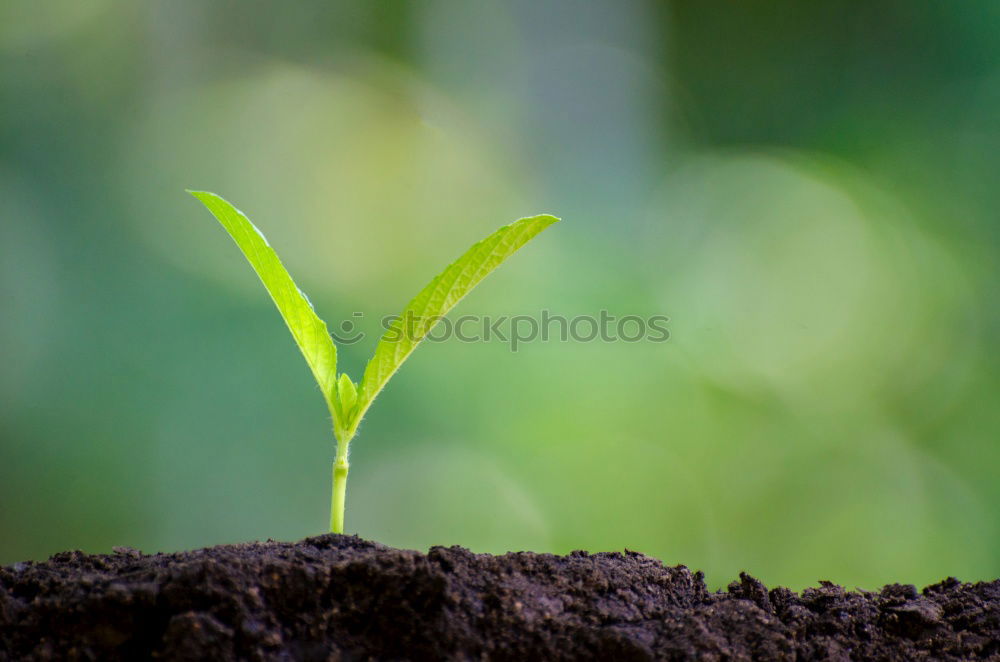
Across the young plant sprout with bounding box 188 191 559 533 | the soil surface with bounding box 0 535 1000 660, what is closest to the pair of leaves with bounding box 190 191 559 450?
the young plant sprout with bounding box 188 191 559 533

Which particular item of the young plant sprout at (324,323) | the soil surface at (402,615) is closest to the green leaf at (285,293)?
the young plant sprout at (324,323)

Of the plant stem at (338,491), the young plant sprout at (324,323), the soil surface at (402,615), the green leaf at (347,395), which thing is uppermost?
the young plant sprout at (324,323)

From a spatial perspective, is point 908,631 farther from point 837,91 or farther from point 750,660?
point 837,91

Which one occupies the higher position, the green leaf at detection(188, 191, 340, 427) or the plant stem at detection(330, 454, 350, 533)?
the green leaf at detection(188, 191, 340, 427)

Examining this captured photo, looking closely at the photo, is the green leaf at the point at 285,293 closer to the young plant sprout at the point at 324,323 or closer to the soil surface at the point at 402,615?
the young plant sprout at the point at 324,323

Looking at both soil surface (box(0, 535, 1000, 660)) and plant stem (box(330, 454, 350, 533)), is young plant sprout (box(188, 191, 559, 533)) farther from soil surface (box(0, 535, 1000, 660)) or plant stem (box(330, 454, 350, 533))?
soil surface (box(0, 535, 1000, 660))

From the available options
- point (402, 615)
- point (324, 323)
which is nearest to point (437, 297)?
point (324, 323)

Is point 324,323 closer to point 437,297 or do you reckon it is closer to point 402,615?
point 437,297
